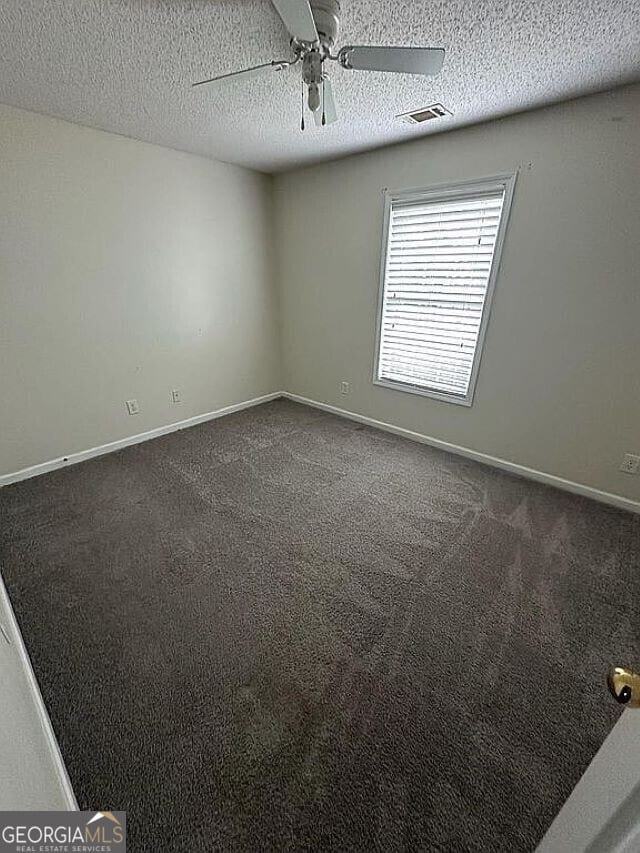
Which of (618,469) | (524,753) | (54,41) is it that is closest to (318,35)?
(54,41)

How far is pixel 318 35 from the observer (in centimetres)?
131

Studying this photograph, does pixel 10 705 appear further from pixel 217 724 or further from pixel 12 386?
pixel 12 386

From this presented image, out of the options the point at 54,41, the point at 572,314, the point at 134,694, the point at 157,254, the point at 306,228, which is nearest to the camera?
the point at 134,694

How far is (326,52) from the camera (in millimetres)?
1398

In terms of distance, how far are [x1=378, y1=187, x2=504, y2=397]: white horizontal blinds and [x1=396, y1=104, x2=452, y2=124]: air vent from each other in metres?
0.49

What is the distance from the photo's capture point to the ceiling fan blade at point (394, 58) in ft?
4.07

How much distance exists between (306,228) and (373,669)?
11.6 feet

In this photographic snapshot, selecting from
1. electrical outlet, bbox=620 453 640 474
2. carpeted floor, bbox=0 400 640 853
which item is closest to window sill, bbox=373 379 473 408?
carpeted floor, bbox=0 400 640 853

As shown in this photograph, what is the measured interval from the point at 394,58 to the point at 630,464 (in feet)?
8.34

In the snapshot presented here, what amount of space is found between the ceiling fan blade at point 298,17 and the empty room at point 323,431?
0.02 meters

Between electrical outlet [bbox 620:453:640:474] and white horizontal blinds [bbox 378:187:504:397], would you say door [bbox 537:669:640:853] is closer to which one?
electrical outlet [bbox 620:453:640:474]

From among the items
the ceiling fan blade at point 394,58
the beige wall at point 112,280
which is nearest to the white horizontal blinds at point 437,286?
the ceiling fan blade at point 394,58

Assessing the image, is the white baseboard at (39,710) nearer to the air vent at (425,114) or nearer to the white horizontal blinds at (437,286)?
the white horizontal blinds at (437,286)

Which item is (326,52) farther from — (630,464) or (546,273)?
(630,464)
